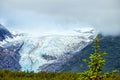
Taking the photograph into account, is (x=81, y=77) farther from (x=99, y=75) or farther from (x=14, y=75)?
(x=14, y=75)

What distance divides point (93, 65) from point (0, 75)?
170 m

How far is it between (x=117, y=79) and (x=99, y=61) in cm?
12011

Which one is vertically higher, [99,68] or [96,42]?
[96,42]

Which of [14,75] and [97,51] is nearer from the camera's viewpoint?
[97,51]

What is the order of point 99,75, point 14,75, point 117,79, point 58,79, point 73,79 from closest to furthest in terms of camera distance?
point 99,75 < point 117,79 < point 73,79 < point 58,79 < point 14,75

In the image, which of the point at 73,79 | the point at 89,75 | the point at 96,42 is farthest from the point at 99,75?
the point at 73,79

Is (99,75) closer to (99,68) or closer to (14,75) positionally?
(99,68)

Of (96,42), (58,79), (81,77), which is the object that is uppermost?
(96,42)

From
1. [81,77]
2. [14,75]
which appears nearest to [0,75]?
[14,75]

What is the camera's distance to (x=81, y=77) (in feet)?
63.8

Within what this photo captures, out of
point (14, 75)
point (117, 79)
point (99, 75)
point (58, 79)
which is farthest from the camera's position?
point (14, 75)

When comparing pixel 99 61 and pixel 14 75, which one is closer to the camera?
pixel 99 61

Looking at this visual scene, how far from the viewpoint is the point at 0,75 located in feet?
612

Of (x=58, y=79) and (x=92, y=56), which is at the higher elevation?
(x=92, y=56)
